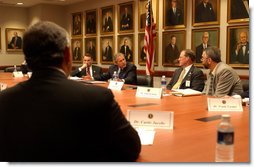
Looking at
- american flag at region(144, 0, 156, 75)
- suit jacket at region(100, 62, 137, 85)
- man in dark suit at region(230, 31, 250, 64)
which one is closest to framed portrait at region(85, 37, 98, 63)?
american flag at region(144, 0, 156, 75)

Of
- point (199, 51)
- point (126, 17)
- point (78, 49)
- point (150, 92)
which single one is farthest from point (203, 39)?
point (78, 49)

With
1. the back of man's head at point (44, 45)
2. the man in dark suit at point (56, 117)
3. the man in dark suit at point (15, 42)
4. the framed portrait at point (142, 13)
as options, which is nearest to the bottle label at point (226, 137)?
the man in dark suit at point (56, 117)

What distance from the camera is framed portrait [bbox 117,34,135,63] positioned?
7.17m

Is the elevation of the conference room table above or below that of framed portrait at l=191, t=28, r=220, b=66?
below

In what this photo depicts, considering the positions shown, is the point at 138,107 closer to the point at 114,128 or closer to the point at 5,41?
the point at 114,128

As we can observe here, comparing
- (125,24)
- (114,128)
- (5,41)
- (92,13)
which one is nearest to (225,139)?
(114,128)

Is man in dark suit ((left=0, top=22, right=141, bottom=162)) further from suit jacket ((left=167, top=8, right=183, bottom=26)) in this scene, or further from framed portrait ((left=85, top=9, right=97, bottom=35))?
framed portrait ((left=85, top=9, right=97, bottom=35))

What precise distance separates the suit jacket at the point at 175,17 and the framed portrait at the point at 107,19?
187 cm

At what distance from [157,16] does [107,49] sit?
1887mm

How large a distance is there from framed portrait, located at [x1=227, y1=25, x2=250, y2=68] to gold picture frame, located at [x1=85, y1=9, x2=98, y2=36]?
13.1ft

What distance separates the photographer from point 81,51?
882 cm

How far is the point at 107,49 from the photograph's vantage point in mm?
7852

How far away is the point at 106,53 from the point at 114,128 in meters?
6.69

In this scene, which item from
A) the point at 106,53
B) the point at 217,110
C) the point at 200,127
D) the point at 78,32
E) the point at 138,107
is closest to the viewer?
the point at 200,127
